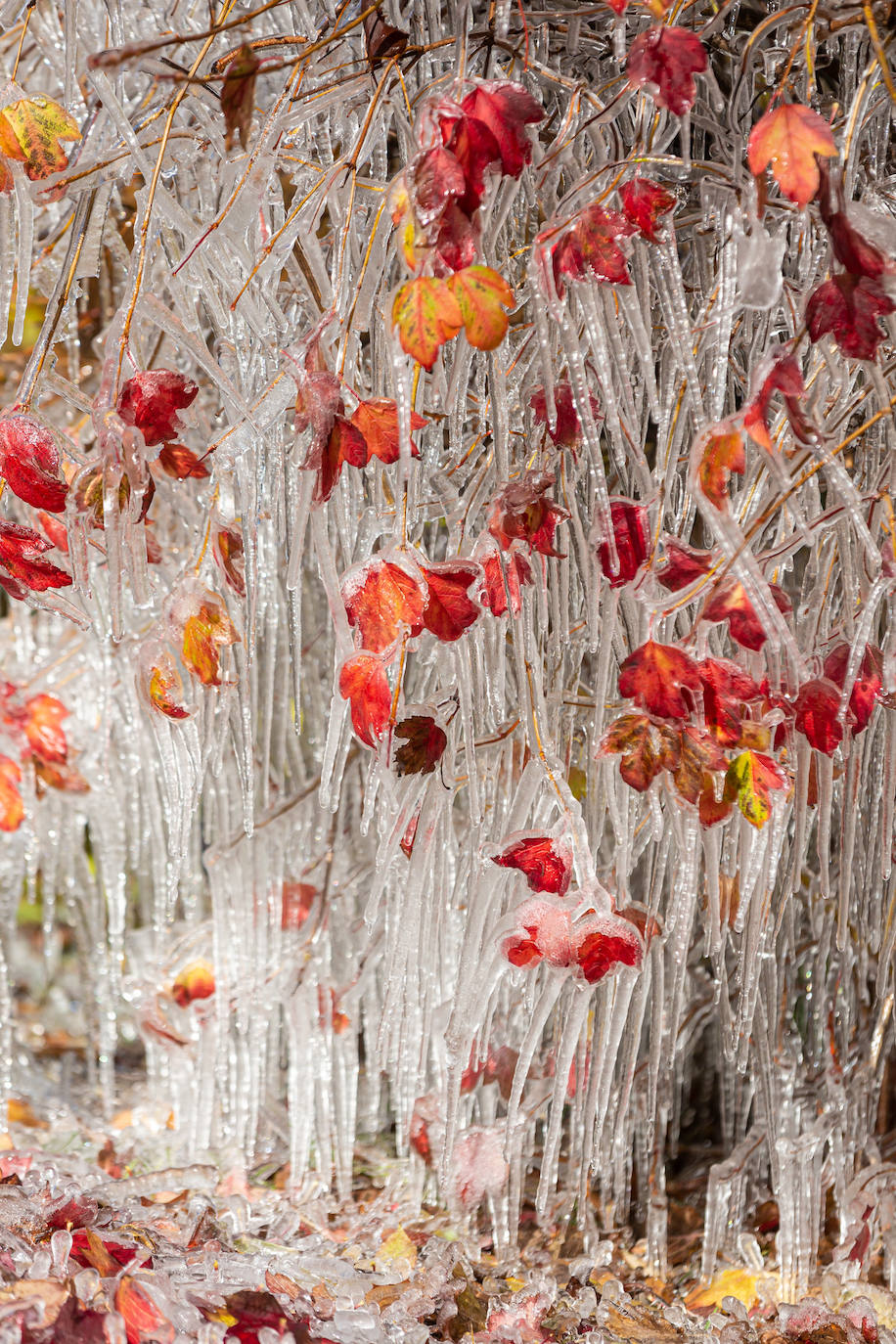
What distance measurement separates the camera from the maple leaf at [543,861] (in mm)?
885

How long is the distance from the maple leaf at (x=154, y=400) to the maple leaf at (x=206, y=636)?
5.8 inches

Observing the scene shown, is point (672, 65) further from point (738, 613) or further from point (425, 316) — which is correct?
point (738, 613)

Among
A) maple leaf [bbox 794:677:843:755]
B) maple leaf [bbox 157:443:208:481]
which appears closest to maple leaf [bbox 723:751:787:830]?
maple leaf [bbox 794:677:843:755]

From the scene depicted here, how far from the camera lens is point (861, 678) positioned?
0.88 metres

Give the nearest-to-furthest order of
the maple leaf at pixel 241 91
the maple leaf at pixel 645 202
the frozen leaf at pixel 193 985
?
the maple leaf at pixel 241 91, the maple leaf at pixel 645 202, the frozen leaf at pixel 193 985

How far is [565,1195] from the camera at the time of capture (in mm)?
1352

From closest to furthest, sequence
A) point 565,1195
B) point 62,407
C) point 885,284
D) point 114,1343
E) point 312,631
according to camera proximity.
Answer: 1. point 885,284
2. point 114,1343
3. point 565,1195
4. point 312,631
5. point 62,407

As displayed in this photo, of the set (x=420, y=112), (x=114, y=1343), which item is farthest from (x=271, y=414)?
(x=114, y=1343)

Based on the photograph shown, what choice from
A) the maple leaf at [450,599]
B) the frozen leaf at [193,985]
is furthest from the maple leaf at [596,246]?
the frozen leaf at [193,985]

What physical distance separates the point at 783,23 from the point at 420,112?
0.34m

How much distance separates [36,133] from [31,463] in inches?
9.4

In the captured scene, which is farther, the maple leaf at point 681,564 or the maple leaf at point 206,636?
the maple leaf at point 206,636

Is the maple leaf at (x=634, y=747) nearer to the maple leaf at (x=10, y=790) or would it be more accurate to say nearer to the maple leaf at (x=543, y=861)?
the maple leaf at (x=543, y=861)

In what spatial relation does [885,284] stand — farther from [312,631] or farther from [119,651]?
[119,651]
